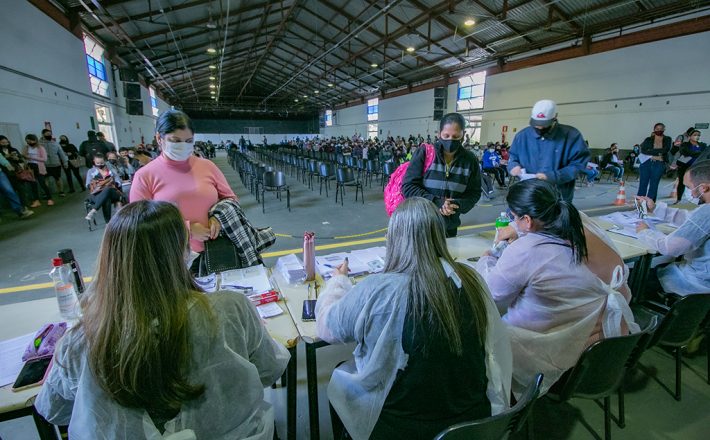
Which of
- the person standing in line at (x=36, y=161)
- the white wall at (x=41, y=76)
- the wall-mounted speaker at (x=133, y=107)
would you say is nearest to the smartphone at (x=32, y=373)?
the person standing in line at (x=36, y=161)

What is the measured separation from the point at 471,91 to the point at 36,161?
53.7 feet

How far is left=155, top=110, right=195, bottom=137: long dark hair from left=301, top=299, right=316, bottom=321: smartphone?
3.98 feet

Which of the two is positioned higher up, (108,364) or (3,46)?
(3,46)

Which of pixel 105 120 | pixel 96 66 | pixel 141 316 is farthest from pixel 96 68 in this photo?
pixel 141 316

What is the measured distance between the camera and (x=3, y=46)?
6.53m

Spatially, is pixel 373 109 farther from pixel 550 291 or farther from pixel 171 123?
pixel 550 291

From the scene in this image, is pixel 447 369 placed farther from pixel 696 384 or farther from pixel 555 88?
pixel 555 88

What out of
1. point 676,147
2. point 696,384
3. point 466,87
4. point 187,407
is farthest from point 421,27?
→ point 187,407

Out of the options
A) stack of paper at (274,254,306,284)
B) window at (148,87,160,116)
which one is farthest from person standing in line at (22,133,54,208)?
window at (148,87,160,116)

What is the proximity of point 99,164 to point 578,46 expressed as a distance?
14374mm

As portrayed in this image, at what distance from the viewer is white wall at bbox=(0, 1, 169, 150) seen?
672 cm

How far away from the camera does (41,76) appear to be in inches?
310

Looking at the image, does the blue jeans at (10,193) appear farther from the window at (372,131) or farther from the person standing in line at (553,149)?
the window at (372,131)

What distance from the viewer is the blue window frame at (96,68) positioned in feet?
35.9
